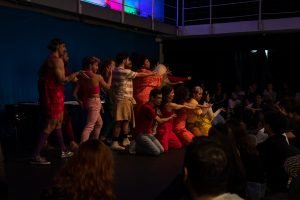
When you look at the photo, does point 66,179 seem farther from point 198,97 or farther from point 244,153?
point 198,97

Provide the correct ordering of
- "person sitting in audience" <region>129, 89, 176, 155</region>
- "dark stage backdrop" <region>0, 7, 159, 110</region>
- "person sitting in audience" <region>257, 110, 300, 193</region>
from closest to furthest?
"person sitting in audience" <region>257, 110, 300, 193</region>
"person sitting in audience" <region>129, 89, 176, 155</region>
"dark stage backdrop" <region>0, 7, 159, 110</region>

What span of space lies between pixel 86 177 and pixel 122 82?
155 inches

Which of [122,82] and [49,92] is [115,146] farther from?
[49,92]

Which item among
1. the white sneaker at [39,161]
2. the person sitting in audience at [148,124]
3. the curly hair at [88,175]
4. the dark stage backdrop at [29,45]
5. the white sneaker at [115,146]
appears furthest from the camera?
the dark stage backdrop at [29,45]

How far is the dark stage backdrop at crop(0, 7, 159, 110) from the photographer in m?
6.31

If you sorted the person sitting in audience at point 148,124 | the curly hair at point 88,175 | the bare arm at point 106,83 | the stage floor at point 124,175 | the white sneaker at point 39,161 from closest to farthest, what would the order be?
1. the curly hair at point 88,175
2. the stage floor at point 124,175
3. the white sneaker at point 39,161
4. the bare arm at point 106,83
5. the person sitting in audience at point 148,124

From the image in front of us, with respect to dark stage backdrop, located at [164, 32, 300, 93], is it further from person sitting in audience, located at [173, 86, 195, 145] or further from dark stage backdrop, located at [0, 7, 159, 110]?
person sitting in audience, located at [173, 86, 195, 145]

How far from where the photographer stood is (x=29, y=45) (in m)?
6.73

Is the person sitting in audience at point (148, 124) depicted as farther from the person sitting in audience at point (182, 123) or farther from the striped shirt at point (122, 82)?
the person sitting in audience at point (182, 123)

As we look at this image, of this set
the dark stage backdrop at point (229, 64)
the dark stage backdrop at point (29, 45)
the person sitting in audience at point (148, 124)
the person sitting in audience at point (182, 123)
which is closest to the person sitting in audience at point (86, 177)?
the person sitting in audience at point (148, 124)

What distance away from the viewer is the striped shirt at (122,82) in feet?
19.3

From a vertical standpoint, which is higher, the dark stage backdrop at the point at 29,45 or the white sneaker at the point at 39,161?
the dark stage backdrop at the point at 29,45

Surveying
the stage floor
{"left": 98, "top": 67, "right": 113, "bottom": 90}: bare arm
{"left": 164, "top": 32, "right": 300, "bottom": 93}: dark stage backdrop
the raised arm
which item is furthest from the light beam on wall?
the stage floor

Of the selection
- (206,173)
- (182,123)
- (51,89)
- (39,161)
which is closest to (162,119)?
(182,123)
